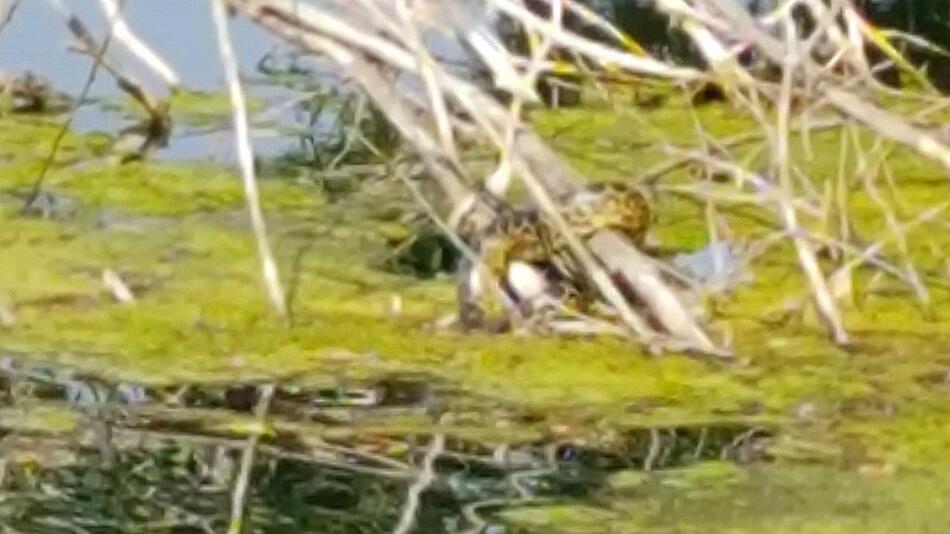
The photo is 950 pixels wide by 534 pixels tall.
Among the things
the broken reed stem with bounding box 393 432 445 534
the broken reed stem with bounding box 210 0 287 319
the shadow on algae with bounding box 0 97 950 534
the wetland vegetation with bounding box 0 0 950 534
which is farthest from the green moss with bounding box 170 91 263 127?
the broken reed stem with bounding box 393 432 445 534

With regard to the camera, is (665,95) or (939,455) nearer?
(939,455)

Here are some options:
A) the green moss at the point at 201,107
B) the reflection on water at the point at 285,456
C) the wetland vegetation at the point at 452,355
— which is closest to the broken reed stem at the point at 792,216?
the wetland vegetation at the point at 452,355

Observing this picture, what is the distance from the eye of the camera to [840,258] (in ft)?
11.4

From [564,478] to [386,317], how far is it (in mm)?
670

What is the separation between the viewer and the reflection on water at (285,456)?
2549 millimetres

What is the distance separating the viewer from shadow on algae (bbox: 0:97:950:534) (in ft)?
8.43

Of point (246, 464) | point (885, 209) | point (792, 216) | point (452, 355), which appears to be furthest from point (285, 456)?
point (885, 209)

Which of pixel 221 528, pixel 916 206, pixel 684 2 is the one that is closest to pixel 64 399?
pixel 221 528

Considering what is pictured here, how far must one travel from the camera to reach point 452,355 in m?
3.09

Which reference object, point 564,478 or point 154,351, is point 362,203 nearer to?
point 154,351

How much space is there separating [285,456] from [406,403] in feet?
0.73

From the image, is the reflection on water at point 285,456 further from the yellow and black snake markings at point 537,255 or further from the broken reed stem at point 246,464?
the yellow and black snake markings at point 537,255

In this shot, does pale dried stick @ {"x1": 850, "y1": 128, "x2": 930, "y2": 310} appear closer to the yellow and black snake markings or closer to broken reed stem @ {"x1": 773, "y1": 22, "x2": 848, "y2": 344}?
broken reed stem @ {"x1": 773, "y1": 22, "x2": 848, "y2": 344}

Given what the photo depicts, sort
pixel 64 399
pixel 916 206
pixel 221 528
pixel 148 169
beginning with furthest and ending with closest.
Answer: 1. pixel 148 169
2. pixel 916 206
3. pixel 64 399
4. pixel 221 528
